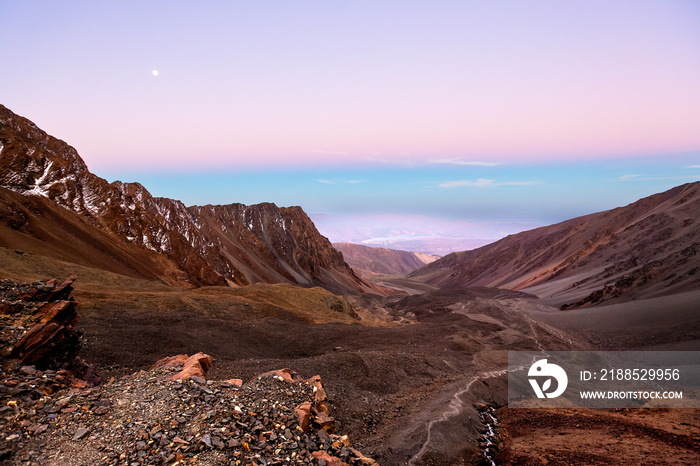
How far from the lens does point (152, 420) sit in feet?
28.3

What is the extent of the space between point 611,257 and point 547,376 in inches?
2813

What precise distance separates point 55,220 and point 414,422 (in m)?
50.4

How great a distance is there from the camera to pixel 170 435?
8.23 metres

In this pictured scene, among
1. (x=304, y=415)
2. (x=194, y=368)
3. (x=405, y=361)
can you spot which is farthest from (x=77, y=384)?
(x=405, y=361)

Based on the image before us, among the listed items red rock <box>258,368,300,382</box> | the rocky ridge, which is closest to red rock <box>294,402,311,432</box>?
the rocky ridge

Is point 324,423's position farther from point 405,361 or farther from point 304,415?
point 405,361

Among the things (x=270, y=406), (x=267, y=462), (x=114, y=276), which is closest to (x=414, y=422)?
(x=270, y=406)

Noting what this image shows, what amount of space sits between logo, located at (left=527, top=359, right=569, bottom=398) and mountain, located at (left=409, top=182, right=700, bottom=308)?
3245 centimetres

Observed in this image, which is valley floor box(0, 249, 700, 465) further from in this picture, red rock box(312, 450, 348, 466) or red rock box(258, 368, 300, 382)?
red rock box(312, 450, 348, 466)

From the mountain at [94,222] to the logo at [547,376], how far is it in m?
46.2

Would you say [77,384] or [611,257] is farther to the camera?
[611,257]

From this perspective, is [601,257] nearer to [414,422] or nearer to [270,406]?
[414,422]

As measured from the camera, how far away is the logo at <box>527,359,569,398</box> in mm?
24938

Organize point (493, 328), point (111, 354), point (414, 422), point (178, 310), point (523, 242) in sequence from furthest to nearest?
point (523, 242) < point (493, 328) < point (178, 310) < point (111, 354) < point (414, 422)
